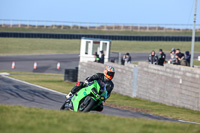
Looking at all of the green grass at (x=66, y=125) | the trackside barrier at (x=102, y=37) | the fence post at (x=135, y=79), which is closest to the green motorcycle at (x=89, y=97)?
the green grass at (x=66, y=125)

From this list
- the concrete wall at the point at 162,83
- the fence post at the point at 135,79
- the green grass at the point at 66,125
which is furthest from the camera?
the fence post at the point at 135,79

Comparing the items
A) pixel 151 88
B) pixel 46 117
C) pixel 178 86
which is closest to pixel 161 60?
pixel 151 88

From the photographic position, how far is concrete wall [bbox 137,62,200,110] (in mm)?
16250

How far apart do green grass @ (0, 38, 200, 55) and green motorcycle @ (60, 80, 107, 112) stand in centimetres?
4287

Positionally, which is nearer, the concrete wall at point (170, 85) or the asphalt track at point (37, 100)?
the asphalt track at point (37, 100)

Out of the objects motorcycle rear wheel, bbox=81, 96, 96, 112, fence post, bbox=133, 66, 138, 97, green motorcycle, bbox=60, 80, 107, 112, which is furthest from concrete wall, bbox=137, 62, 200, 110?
motorcycle rear wheel, bbox=81, 96, 96, 112

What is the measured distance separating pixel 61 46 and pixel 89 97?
48.9 m

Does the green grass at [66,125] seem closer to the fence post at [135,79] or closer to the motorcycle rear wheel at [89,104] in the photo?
the motorcycle rear wheel at [89,104]

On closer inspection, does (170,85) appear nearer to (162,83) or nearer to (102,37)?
(162,83)

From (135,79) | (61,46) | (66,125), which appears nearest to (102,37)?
(61,46)

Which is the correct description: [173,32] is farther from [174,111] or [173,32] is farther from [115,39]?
[174,111]

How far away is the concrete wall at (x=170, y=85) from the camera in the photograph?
53.3ft

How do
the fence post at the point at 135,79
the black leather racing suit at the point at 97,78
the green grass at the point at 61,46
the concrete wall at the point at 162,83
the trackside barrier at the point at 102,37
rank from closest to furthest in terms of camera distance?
the black leather racing suit at the point at 97,78 → the concrete wall at the point at 162,83 → the fence post at the point at 135,79 → the green grass at the point at 61,46 → the trackside barrier at the point at 102,37

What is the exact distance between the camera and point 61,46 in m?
58.8
